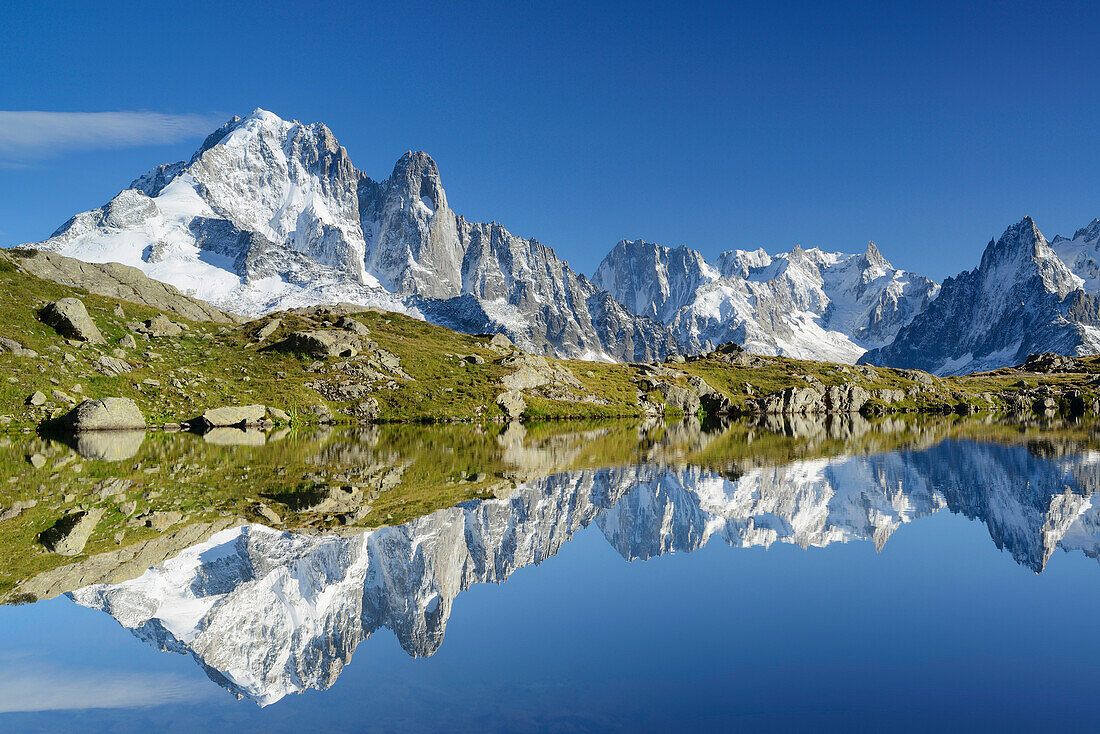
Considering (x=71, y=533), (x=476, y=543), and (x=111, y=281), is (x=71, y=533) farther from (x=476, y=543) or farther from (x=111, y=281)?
(x=111, y=281)

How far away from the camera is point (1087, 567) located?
70.3ft

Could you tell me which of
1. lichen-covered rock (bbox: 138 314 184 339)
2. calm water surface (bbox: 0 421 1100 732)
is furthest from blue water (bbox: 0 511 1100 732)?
lichen-covered rock (bbox: 138 314 184 339)

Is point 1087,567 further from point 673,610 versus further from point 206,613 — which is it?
point 206,613

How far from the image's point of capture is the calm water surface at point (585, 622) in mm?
→ 12086

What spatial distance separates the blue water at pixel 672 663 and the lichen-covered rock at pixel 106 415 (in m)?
60.5

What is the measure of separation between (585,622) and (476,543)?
286 inches

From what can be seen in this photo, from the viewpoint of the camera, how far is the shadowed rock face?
15859 mm

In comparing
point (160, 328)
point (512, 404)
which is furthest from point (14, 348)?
point (512, 404)

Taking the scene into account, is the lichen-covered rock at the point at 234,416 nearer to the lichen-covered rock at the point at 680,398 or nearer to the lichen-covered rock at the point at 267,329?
the lichen-covered rock at the point at 267,329

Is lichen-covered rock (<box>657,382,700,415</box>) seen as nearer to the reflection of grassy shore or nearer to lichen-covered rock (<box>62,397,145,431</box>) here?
the reflection of grassy shore

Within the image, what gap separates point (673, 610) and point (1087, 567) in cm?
1467

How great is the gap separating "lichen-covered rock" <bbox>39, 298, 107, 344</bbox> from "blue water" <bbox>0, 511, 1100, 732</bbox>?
78998 mm

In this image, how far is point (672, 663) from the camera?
1390cm

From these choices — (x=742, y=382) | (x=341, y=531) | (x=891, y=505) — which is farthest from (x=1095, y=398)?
(x=341, y=531)
